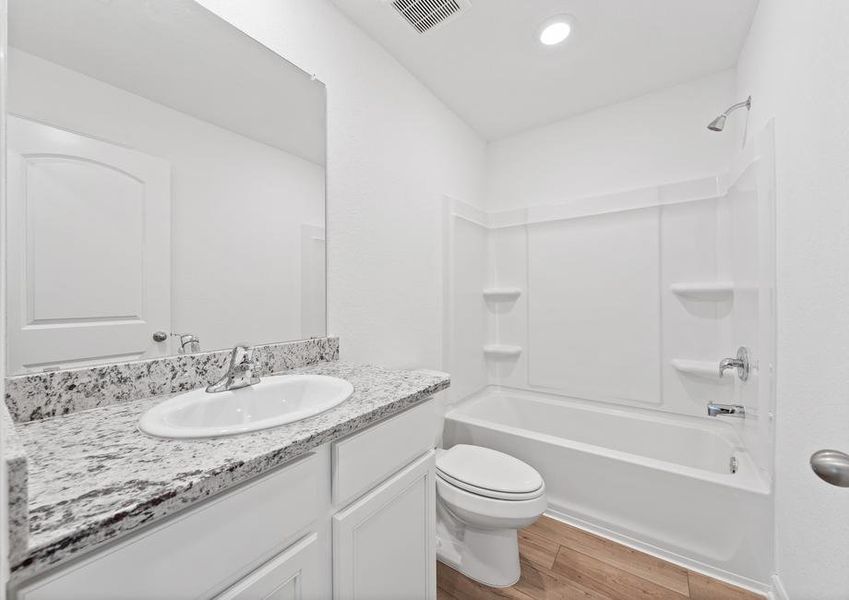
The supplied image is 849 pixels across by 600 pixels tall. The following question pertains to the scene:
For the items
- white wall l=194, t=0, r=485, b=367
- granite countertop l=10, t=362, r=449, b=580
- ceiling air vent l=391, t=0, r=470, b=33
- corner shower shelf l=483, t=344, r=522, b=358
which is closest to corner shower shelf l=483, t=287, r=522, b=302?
corner shower shelf l=483, t=344, r=522, b=358

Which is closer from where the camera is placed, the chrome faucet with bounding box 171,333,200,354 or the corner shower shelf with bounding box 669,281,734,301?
the chrome faucet with bounding box 171,333,200,354

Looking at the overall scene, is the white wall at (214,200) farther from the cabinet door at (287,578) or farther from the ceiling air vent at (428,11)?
the ceiling air vent at (428,11)

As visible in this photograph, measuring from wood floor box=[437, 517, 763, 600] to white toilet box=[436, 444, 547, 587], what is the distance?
6 centimetres

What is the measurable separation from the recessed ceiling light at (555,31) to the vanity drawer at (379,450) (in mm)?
1740

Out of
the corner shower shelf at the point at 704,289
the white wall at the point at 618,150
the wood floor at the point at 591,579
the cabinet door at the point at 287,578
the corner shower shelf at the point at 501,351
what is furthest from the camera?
the corner shower shelf at the point at 501,351

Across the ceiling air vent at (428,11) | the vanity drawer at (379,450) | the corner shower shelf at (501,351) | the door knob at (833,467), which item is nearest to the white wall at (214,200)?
the vanity drawer at (379,450)

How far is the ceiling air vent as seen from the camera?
1.54 meters

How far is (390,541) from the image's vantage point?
3.34 ft

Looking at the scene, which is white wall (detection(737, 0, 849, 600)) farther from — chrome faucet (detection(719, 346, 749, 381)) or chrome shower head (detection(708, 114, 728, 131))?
chrome faucet (detection(719, 346, 749, 381))

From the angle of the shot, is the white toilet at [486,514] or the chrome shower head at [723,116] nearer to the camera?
the white toilet at [486,514]

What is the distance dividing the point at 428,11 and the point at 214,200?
122 cm

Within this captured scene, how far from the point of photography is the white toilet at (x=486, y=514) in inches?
57.5

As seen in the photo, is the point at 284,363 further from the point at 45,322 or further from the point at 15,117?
the point at 15,117

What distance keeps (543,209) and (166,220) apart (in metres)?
2.20
